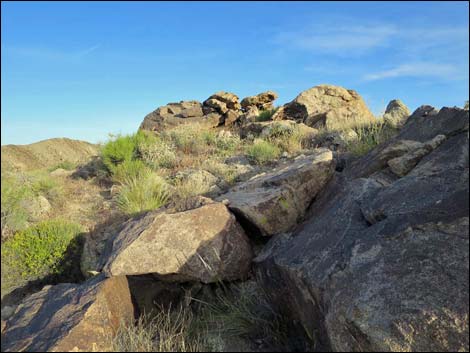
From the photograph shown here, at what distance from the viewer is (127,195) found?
272 inches

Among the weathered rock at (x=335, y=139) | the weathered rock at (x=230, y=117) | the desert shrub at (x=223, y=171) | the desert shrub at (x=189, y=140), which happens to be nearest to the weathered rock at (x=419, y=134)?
the desert shrub at (x=223, y=171)

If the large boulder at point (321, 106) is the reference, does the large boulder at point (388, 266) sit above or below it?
below

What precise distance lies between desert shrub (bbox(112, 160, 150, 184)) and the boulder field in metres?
2.75

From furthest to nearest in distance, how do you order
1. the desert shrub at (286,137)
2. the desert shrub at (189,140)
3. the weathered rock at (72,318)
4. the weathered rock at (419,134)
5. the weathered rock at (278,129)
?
the weathered rock at (278,129) → the desert shrub at (189,140) → the desert shrub at (286,137) → the weathered rock at (419,134) → the weathered rock at (72,318)

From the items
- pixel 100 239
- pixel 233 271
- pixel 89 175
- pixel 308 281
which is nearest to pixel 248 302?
pixel 233 271

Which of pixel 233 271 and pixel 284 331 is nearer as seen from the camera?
pixel 284 331

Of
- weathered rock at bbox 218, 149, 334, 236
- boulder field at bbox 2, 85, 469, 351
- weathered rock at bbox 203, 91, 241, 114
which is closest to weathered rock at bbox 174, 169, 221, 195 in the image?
boulder field at bbox 2, 85, 469, 351

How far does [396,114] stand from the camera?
1103cm

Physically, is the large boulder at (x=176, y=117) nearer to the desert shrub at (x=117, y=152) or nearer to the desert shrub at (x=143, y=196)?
the desert shrub at (x=117, y=152)

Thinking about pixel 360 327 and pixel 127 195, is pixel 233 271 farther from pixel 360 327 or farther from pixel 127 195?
pixel 127 195

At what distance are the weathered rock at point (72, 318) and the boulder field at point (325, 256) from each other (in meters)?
0.01

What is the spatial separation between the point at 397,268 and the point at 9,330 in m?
3.51

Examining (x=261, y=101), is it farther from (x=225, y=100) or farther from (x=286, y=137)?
(x=286, y=137)

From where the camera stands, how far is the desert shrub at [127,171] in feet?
28.6
